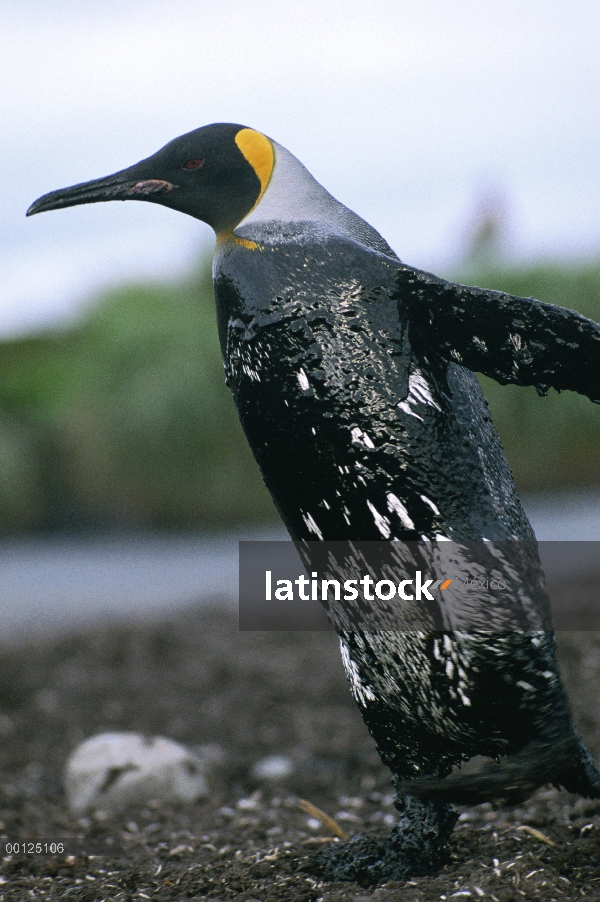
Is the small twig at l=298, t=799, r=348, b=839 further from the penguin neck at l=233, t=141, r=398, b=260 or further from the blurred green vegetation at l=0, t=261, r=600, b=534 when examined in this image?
the blurred green vegetation at l=0, t=261, r=600, b=534

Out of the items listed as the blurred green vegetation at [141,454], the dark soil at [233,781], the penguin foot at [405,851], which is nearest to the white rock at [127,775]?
the dark soil at [233,781]

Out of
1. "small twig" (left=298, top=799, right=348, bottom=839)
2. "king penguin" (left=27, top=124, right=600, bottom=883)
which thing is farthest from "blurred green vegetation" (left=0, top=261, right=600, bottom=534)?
"king penguin" (left=27, top=124, right=600, bottom=883)

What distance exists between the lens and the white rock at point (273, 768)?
3373 millimetres

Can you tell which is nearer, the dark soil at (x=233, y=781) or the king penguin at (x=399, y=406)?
the king penguin at (x=399, y=406)

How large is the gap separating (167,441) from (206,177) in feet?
18.1

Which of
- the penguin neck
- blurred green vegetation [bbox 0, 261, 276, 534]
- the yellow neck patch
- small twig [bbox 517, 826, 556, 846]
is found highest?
the yellow neck patch

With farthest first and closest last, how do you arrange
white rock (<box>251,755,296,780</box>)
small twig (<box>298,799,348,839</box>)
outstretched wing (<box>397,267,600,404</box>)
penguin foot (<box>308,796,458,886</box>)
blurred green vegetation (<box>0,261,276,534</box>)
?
blurred green vegetation (<box>0,261,276,534</box>)
white rock (<box>251,755,296,780</box>)
small twig (<box>298,799,348,839</box>)
penguin foot (<box>308,796,458,886</box>)
outstretched wing (<box>397,267,600,404</box>)

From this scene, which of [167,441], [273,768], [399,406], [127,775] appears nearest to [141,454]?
[167,441]

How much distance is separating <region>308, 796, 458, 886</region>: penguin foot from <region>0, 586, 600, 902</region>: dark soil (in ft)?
0.19

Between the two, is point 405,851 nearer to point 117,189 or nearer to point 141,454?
point 117,189

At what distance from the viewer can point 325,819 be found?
8.86 feet

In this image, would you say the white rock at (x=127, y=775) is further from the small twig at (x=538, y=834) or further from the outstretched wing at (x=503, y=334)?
Result: the outstretched wing at (x=503, y=334)

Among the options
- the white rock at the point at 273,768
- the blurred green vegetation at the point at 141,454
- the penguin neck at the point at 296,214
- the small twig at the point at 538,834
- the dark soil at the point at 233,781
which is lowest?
the white rock at the point at 273,768

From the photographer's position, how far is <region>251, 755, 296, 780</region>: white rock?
337 cm
